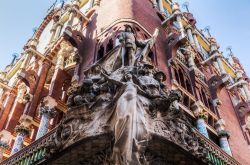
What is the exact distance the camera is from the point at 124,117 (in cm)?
841

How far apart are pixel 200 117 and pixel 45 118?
21.0 ft

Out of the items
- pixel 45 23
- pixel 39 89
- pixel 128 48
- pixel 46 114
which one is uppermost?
pixel 45 23

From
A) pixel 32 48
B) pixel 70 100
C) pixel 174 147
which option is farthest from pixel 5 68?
pixel 174 147

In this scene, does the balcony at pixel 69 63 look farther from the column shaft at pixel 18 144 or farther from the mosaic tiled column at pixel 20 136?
the column shaft at pixel 18 144

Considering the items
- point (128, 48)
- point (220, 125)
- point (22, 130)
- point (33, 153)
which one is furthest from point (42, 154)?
point (220, 125)

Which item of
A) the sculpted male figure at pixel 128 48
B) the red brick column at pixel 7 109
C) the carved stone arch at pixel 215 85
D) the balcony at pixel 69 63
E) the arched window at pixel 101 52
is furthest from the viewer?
the carved stone arch at pixel 215 85

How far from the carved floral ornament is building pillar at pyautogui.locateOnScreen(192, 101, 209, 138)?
505cm

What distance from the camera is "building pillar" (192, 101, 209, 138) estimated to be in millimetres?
15575

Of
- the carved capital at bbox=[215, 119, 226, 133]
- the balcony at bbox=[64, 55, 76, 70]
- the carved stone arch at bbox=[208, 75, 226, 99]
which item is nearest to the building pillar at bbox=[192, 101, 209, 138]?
the carved capital at bbox=[215, 119, 226, 133]

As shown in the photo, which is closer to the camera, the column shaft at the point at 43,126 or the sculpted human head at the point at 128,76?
the sculpted human head at the point at 128,76

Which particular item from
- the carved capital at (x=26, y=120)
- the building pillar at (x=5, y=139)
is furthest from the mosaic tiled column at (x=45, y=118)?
the building pillar at (x=5, y=139)

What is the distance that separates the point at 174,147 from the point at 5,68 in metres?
24.8

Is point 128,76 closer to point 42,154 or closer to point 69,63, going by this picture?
point 42,154

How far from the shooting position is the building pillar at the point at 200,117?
1557cm
